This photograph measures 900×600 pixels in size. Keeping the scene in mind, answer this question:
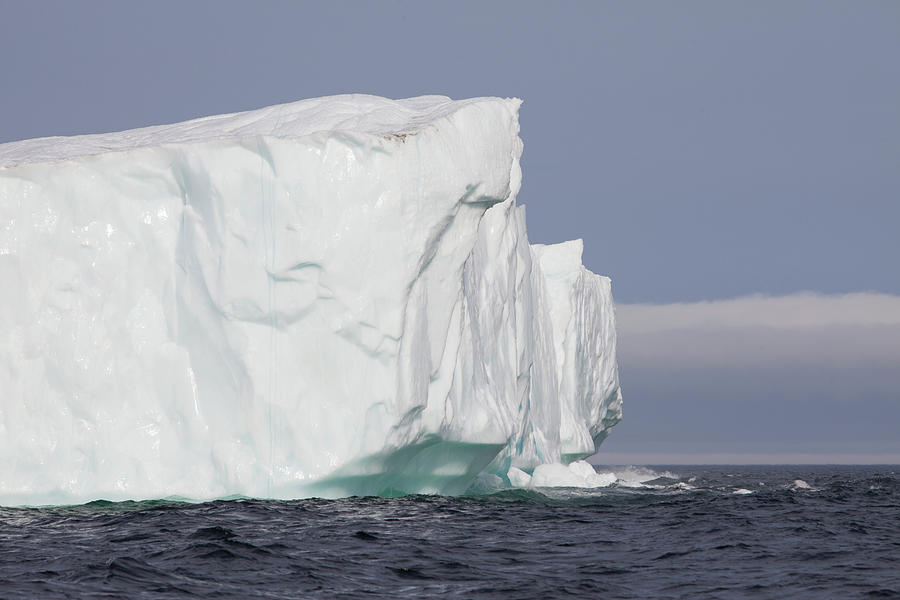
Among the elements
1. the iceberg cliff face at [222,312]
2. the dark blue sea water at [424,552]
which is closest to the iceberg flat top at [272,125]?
the iceberg cliff face at [222,312]

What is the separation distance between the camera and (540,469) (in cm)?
2377

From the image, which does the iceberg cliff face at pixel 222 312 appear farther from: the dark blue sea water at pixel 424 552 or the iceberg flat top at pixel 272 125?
the dark blue sea water at pixel 424 552

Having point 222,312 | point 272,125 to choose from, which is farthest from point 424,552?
point 272,125

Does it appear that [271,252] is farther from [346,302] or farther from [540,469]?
[540,469]

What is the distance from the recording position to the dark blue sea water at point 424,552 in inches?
355

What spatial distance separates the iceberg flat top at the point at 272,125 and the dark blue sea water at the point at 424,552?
5315 millimetres

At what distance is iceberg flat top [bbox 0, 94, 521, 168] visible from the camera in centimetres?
1573

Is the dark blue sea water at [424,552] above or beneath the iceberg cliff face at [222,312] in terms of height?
beneath

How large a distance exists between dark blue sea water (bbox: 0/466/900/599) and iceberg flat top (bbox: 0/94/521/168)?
Answer: 5315 mm

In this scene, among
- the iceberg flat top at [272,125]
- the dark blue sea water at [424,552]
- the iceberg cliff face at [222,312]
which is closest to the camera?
the dark blue sea water at [424,552]

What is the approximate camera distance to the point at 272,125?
16.5 m

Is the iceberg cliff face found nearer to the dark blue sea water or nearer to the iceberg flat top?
the iceberg flat top

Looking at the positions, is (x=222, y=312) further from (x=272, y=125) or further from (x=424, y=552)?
(x=424, y=552)

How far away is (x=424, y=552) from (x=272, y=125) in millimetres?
8135
